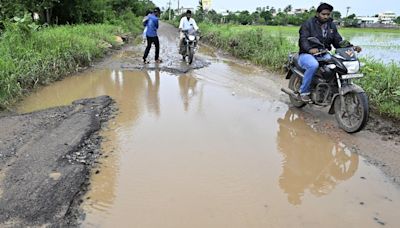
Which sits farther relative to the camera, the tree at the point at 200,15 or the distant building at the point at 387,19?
the distant building at the point at 387,19

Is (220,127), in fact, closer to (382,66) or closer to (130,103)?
(130,103)

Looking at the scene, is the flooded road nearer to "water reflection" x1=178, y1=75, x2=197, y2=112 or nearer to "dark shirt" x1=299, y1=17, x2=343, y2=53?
"water reflection" x1=178, y1=75, x2=197, y2=112

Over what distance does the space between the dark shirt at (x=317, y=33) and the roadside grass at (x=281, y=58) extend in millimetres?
1290

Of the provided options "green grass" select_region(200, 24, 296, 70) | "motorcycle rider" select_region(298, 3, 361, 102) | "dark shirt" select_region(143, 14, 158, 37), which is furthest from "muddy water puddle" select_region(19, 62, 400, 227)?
"dark shirt" select_region(143, 14, 158, 37)

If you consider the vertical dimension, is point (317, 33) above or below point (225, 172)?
above

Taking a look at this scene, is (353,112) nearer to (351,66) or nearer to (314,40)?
(351,66)

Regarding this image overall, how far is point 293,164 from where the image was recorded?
4.80m

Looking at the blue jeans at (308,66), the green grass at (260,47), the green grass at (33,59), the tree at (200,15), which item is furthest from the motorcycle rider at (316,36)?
the tree at (200,15)

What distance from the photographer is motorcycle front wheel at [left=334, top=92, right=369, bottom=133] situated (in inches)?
212

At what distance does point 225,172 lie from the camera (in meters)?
4.41

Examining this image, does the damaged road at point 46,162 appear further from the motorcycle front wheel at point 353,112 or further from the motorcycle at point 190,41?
the motorcycle at point 190,41

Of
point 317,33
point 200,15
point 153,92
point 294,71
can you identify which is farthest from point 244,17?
point 317,33

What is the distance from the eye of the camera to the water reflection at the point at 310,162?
4.19 metres

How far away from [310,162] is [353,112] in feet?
4.54
